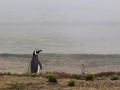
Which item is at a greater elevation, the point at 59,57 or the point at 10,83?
the point at 59,57

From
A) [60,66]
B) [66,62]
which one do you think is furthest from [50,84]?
[66,62]

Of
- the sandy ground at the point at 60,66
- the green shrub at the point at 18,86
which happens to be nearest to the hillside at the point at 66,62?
the sandy ground at the point at 60,66

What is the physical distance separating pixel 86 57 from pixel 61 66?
16.9 ft

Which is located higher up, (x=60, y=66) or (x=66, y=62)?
(x=66, y=62)

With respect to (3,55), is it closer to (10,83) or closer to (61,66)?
(61,66)

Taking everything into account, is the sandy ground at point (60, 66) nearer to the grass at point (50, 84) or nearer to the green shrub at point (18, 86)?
the grass at point (50, 84)

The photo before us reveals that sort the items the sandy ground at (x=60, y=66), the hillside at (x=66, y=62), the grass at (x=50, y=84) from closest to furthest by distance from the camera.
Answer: the grass at (x=50, y=84) < the sandy ground at (x=60, y=66) < the hillside at (x=66, y=62)

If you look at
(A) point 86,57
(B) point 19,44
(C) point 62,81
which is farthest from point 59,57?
(C) point 62,81

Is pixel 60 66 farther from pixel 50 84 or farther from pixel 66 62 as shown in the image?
pixel 50 84

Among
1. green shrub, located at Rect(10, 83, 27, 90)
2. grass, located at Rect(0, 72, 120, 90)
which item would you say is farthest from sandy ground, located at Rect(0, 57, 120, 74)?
green shrub, located at Rect(10, 83, 27, 90)

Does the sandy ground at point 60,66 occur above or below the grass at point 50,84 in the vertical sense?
above

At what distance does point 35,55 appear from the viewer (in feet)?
82.5

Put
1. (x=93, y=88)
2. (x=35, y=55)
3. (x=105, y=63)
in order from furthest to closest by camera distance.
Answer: (x=105, y=63)
(x=35, y=55)
(x=93, y=88)

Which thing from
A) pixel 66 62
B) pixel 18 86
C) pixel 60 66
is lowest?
pixel 18 86
